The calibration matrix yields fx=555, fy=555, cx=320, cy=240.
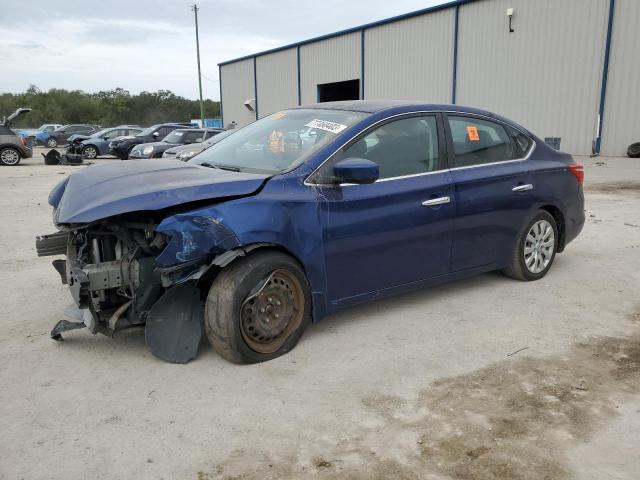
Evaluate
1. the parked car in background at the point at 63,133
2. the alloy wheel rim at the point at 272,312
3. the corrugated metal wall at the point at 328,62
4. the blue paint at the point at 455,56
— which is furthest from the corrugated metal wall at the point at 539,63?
the parked car in background at the point at 63,133

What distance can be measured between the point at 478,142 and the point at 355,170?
168 cm

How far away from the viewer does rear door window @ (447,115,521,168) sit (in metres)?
4.53

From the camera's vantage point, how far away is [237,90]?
122 feet

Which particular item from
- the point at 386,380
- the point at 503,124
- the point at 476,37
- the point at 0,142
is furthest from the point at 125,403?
the point at 476,37

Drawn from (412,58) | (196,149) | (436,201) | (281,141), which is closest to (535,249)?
(436,201)

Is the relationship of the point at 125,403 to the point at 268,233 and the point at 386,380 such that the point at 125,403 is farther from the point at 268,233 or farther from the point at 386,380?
the point at 386,380

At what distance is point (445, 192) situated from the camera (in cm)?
430

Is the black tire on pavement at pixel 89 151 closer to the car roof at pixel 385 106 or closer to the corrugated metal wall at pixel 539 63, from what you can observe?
the corrugated metal wall at pixel 539 63

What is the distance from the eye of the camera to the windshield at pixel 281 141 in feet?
12.8

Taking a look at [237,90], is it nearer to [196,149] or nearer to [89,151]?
[89,151]

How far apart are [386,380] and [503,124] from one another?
112 inches

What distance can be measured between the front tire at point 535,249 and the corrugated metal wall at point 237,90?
31325 millimetres

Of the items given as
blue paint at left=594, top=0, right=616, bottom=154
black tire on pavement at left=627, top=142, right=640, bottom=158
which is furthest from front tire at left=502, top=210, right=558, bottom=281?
blue paint at left=594, top=0, right=616, bottom=154

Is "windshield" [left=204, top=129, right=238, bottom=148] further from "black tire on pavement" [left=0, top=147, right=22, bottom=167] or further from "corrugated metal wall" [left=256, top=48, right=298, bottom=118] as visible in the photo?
"corrugated metal wall" [left=256, top=48, right=298, bottom=118]
